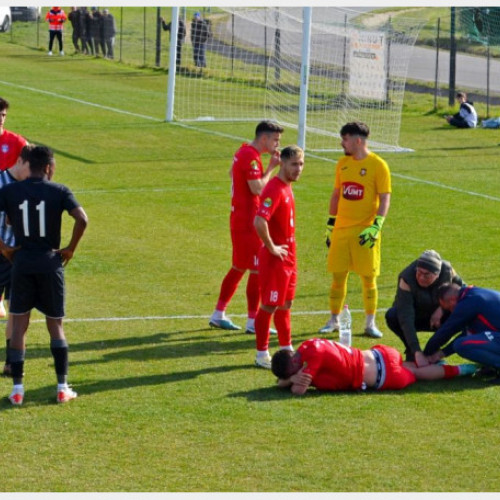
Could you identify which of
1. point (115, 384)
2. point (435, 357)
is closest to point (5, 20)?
point (115, 384)

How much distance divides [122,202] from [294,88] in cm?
1283

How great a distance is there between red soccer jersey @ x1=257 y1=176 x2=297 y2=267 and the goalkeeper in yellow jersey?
1278 mm

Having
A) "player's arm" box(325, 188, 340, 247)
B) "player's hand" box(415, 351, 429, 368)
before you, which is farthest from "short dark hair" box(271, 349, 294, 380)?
"player's arm" box(325, 188, 340, 247)

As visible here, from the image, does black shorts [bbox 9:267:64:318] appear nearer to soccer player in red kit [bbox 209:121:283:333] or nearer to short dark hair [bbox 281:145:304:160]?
short dark hair [bbox 281:145:304:160]

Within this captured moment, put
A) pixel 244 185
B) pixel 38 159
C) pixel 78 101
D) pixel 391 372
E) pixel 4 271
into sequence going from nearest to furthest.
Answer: pixel 38 159
pixel 391 372
pixel 4 271
pixel 244 185
pixel 78 101

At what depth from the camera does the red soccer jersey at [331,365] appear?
939cm

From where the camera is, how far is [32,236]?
891 cm

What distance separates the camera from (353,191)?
1155 centimetres

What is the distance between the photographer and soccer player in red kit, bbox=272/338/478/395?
9414 mm

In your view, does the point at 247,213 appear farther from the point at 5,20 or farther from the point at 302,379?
the point at 5,20

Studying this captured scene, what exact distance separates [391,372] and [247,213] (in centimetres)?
281

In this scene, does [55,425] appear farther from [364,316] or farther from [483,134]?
[483,134]

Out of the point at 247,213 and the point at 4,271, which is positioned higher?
the point at 247,213

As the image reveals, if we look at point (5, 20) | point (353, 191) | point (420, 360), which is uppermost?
point (5, 20)
